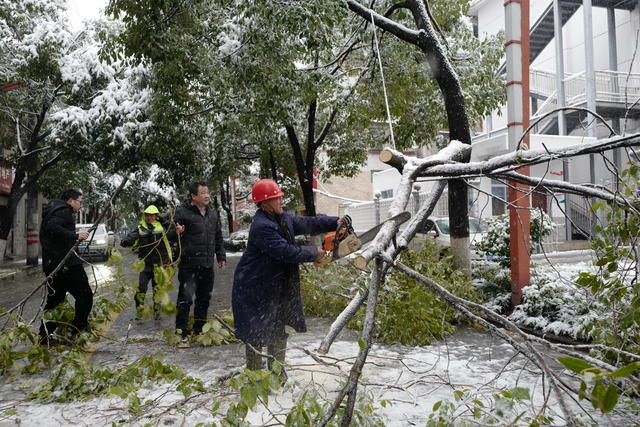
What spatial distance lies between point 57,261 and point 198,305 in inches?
64.6

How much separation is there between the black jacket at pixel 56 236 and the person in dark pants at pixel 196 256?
1170 millimetres

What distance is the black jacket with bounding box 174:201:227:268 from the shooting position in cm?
595

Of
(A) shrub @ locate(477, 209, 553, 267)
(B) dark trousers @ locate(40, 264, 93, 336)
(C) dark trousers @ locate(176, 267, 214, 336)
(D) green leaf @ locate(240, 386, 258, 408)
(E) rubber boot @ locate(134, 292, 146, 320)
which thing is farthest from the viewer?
(A) shrub @ locate(477, 209, 553, 267)

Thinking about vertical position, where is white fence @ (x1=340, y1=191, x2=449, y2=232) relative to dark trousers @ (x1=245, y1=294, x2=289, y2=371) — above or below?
above

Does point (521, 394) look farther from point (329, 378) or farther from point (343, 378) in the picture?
point (329, 378)

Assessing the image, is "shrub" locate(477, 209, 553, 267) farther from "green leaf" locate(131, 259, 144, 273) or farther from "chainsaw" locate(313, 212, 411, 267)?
"green leaf" locate(131, 259, 144, 273)

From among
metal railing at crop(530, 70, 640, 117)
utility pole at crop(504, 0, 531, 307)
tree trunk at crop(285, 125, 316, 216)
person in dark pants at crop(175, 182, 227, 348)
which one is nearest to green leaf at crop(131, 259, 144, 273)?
person in dark pants at crop(175, 182, 227, 348)

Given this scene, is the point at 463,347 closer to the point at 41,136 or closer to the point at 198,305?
the point at 198,305

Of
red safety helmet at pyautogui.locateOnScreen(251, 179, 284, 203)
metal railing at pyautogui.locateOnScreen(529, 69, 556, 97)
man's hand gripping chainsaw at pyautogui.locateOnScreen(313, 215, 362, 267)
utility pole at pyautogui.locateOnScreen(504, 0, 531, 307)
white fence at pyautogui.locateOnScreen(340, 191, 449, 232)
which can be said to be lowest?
man's hand gripping chainsaw at pyautogui.locateOnScreen(313, 215, 362, 267)

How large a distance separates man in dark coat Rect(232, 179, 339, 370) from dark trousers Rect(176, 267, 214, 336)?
178 centimetres

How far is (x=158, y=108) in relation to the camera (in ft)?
37.2

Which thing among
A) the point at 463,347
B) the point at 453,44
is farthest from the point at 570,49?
the point at 463,347

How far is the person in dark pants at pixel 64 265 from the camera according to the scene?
5.71 meters

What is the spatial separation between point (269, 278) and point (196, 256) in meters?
2.03
